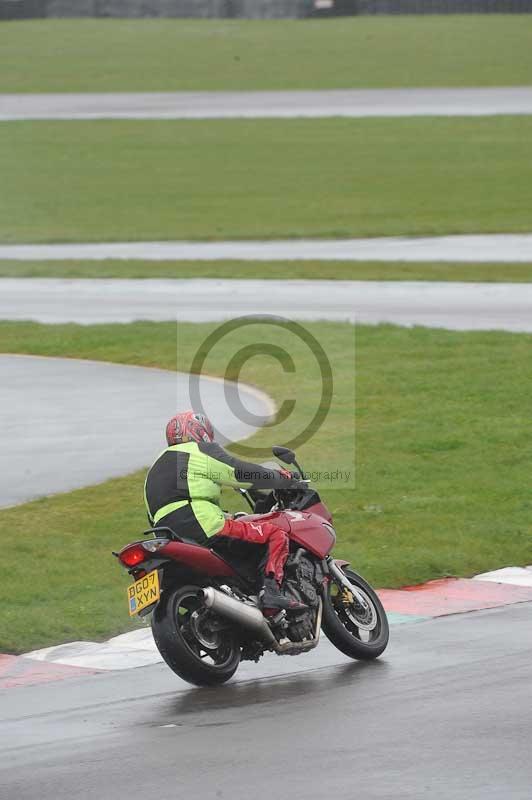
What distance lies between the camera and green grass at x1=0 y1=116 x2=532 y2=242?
3772 centimetres

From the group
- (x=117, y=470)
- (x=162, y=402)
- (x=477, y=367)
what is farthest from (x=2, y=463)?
(x=477, y=367)

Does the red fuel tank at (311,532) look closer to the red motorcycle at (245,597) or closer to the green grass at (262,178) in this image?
the red motorcycle at (245,597)

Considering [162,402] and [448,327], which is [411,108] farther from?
[162,402]

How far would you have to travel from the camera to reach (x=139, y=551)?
8922 millimetres

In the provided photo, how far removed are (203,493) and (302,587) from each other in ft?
2.71

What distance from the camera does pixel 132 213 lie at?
4038 centimetres

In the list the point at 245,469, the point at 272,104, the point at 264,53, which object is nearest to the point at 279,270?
the point at 245,469

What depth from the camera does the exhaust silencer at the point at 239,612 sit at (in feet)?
29.3

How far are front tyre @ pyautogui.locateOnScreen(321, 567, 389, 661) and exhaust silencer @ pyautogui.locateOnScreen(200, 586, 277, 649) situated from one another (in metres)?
0.47

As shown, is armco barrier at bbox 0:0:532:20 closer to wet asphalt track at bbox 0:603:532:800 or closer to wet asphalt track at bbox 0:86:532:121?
wet asphalt track at bbox 0:86:532:121

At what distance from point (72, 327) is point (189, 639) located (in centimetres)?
1543

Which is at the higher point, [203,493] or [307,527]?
[203,493]

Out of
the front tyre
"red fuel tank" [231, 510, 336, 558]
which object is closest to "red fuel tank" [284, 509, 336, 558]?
"red fuel tank" [231, 510, 336, 558]

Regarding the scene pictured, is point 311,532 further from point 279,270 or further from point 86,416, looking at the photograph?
point 279,270
